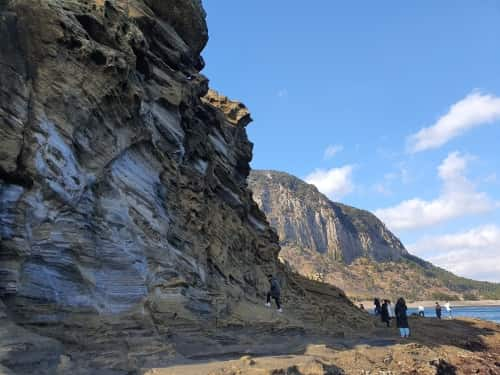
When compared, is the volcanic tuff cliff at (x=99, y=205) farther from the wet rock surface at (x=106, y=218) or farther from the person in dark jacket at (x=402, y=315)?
the person in dark jacket at (x=402, y=315)

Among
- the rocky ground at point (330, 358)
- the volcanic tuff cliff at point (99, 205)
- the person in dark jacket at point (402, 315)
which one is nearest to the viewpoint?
the volcanic tuff cliff at point (99, 205)

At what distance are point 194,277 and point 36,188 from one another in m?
6.84

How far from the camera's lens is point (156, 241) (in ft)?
47.2

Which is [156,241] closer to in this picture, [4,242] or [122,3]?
[4,242]

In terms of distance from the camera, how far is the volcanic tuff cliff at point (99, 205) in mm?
A: 9852

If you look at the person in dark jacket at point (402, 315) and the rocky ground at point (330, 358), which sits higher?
the person in dark jacket at point (402, 315)

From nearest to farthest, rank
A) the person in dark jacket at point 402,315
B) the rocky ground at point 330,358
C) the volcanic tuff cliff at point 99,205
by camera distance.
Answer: the volcanic tuff cliff at point 99,205
the rocky ground at point 330,358
the person in dark jacket at point 402,315

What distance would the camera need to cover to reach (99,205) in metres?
12.5

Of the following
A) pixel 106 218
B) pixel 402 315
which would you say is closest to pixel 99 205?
pixel 106 218

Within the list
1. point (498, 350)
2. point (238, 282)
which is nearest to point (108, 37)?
point (238, 282)

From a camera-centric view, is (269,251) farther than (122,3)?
Yes

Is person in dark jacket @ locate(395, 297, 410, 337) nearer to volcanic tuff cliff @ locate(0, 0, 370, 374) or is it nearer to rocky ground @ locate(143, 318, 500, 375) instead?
rocky ground @ locate(143, 318, 500, 375)

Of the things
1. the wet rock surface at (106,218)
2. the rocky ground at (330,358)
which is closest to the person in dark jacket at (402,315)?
the rocky ground at (330,358)

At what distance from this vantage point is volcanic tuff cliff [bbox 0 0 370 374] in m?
9.85
